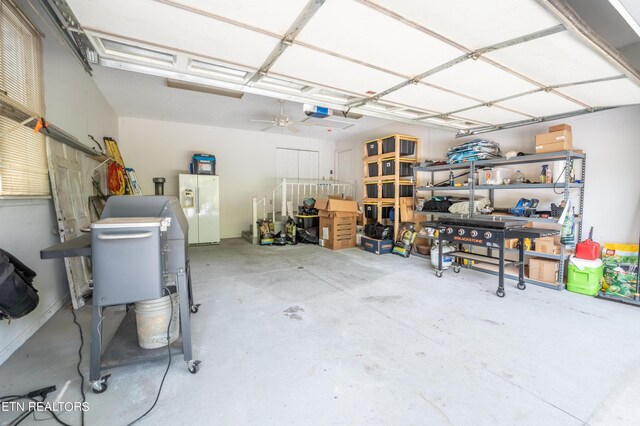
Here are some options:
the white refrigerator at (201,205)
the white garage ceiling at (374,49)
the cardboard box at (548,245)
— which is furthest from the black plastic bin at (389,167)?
the white refrigerator at (201,205)

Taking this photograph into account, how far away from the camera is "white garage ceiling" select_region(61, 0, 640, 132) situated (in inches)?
67.3

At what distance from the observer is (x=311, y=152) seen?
325 inches

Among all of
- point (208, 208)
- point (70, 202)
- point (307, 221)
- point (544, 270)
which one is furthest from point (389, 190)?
point (70, 202)

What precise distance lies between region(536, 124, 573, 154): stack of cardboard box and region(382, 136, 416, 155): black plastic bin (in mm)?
2233

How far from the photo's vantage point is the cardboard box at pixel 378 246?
543cm

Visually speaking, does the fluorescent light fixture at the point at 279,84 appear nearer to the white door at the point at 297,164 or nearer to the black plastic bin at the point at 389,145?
the black plastic bin at the point at 389,145

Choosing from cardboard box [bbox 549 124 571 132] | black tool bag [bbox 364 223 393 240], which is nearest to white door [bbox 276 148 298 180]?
black tool bag [bbox 364 223 393 240]

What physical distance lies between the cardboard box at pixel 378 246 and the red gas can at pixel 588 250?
278 cm

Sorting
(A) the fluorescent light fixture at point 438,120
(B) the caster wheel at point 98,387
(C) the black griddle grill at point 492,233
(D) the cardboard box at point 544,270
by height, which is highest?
(A) the fluorescent light fixture at point 438,120

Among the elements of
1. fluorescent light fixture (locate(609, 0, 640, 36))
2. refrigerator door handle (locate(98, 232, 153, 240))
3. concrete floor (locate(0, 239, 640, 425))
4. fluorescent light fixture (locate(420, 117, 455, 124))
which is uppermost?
fluorescent light fixture (locate(609, 0, 640, 36))

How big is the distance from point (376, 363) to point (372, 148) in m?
4.96

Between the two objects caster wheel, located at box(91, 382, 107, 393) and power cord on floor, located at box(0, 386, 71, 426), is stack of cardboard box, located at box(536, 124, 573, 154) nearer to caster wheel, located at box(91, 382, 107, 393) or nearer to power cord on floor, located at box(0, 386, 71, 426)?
caster wheel, located at box(91, 382, 107, 393)

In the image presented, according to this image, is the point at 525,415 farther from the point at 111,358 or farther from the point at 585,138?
the point at 585,138

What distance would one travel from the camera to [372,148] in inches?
243
